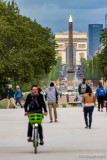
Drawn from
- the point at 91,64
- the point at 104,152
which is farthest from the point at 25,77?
the point at 91,64

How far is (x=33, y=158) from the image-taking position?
1099 centimetres

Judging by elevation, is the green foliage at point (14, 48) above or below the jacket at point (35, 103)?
above

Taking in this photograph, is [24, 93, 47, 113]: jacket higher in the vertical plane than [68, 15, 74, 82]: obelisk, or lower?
lower

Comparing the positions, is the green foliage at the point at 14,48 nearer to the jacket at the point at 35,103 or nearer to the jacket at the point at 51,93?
the jacket at the point at 51,93

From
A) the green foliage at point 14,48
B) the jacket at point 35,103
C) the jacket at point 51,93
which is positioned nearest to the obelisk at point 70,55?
the green foliage at point 14,48

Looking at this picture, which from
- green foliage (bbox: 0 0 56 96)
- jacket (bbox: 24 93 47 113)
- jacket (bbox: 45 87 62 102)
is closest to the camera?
jacket (bbox: 24 93 47 113)

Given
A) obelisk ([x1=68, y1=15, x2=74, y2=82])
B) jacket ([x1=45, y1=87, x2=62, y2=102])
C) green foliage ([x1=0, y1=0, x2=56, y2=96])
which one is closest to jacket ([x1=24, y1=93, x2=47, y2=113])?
jacket ([x1=45, y1=87, x2=62, y2=102])

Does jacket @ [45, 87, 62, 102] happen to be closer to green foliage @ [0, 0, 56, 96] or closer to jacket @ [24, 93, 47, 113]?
jacket @ [24, 93, 47, 113]

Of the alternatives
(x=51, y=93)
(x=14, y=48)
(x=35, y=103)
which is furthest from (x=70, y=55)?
(x=35, y=103)

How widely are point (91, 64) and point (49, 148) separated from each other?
5505 inches

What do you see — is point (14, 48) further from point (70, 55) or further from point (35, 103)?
point (35, 103)

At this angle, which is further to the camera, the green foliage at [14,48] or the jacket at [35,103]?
the green foliage at [14,48]

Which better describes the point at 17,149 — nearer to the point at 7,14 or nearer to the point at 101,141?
the point at 101,141

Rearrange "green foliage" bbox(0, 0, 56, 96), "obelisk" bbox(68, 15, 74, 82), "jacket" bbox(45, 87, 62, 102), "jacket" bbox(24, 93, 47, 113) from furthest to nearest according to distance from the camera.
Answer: "obelisk" bbox(68, 15, 74, 82) → "green foliage" bbox(0, 0, 56, 96) → "jacket" bbox(45, 87, 62, 102) → "jacket" bbox(24, 93, 47, 113)
